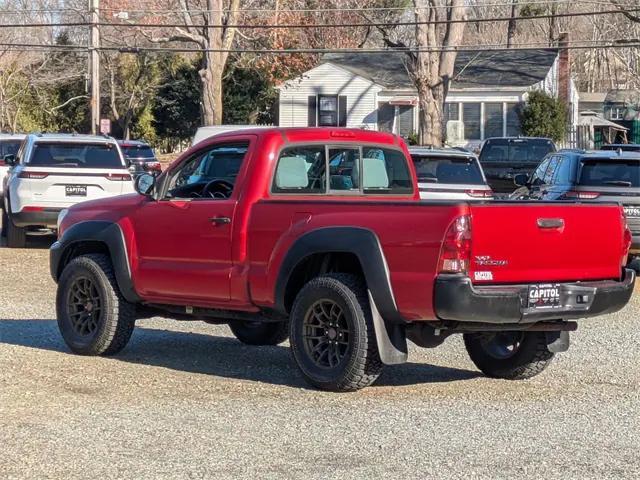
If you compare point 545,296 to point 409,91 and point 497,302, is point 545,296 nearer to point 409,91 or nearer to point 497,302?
point 497,302

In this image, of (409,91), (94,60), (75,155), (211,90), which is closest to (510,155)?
(75,155)

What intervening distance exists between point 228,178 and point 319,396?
229cm

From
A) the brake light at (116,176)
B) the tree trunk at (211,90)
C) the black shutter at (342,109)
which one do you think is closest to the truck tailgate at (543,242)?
the brake light at (116,176)

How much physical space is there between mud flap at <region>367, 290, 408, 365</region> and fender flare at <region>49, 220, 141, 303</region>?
2.59m

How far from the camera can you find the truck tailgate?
845 centimetres

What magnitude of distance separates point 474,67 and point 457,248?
47.8 meters

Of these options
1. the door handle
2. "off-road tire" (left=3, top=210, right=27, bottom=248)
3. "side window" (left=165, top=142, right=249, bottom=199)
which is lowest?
"off-road tire" (left=3, top=210, right=27, bottom=248)

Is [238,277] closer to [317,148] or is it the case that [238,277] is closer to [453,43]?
[317,148]

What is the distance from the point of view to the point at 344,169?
1035 cm

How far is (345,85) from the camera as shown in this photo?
55.6 meters

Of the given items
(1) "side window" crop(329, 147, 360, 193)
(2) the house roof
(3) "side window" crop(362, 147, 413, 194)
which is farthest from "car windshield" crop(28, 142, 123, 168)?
(2) the house roof

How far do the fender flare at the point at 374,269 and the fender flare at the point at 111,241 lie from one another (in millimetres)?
2006

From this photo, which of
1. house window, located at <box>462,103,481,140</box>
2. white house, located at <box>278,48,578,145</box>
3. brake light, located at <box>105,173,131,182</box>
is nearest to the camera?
brake light, located at <box>105,173,131,182</box>

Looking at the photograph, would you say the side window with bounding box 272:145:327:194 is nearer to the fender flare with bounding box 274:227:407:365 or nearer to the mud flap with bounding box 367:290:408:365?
the fender flare with bounding box 274:227:407:365
